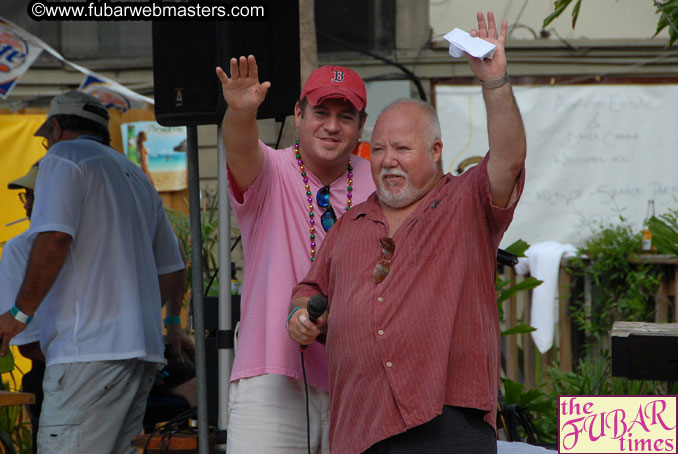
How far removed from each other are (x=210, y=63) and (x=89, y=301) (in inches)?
45.7

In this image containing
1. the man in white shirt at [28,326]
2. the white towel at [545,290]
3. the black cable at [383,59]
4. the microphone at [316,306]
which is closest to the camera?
the microphone at [316,306]

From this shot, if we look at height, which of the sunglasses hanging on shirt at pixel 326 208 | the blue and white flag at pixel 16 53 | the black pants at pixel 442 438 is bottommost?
the black pants at pixel 442 438

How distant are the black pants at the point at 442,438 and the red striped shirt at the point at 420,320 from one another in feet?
0.14

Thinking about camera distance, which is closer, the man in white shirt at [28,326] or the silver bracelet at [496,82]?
the silver bracelet at [496,82]

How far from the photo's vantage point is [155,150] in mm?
8023

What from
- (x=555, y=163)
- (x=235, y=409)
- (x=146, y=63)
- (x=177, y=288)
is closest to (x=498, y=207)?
(x=235, y=409)

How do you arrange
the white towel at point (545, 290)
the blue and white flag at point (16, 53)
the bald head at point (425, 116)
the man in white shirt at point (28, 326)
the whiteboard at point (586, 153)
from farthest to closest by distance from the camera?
the whiteboard at point (586, 153), the blue and white flag at point (16, 53), the white towel at point (545, 290), the man in white shirt at point (28, 326), the bald head at point (425, 116)

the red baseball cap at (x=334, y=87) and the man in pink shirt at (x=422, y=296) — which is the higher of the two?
the red baseball cap at (x=334, y=87)

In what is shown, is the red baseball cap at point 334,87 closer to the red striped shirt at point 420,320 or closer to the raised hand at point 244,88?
the raised hand at point 244,88

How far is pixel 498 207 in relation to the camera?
2.40 meters

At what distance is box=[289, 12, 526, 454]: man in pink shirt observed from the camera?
7.58 feet

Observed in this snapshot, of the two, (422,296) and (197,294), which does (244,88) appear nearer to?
(422,296)

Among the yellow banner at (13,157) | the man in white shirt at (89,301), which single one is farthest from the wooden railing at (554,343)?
the yellow banner at (13,157)

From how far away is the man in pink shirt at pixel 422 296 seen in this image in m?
2.31
